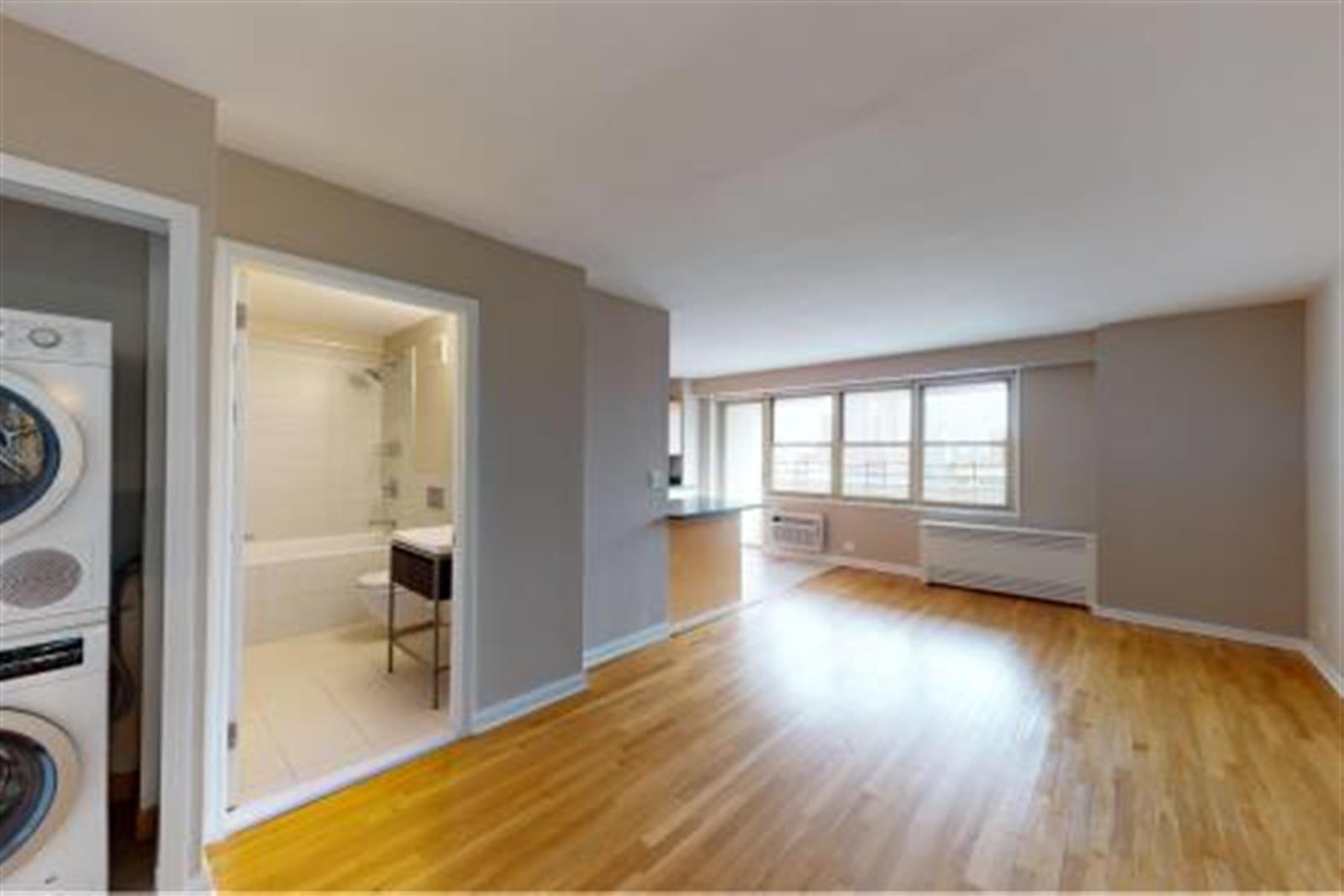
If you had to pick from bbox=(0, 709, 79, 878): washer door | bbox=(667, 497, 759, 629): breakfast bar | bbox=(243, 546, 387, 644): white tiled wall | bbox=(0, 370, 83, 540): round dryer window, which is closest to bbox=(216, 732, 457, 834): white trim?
bbox=(0, 709, 79, 878): washer door

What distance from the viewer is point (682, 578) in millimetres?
4488

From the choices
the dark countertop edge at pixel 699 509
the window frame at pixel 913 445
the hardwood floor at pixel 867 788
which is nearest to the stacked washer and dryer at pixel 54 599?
the hardwood floor at pixel 867 788

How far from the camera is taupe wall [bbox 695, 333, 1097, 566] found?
5.10 metres

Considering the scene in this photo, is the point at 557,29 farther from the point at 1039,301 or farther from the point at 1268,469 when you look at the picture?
the point at 1268,469

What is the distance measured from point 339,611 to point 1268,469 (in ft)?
22.3

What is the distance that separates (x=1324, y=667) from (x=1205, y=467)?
4.63 ft

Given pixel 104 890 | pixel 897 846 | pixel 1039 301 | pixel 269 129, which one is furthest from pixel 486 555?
pixel 1039 301

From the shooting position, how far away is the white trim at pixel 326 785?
6.76 ft

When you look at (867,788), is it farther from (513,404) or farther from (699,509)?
(699,509)

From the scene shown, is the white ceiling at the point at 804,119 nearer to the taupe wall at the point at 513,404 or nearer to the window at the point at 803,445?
the taupe wall at the point at 513,404

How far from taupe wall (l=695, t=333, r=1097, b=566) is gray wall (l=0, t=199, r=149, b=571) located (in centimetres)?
606

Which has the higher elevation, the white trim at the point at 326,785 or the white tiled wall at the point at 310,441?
the white tiled wall at the point at 310,441

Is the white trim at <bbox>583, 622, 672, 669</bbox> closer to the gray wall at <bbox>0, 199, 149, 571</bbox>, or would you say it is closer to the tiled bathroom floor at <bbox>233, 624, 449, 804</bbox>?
the tiled bathroom floor at <bbox>233, 624, 449, 804</bbox>

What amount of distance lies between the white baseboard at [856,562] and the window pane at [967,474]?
80 cm
